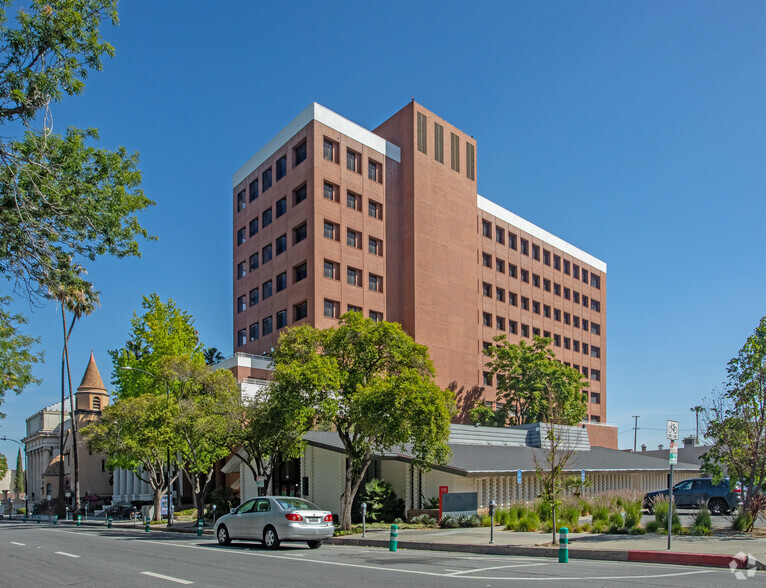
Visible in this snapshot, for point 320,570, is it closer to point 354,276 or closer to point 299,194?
point 354,276

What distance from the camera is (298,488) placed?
36.1m

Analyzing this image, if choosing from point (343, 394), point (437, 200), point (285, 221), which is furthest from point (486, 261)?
point (343, 394)

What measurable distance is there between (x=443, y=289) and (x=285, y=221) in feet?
46.2

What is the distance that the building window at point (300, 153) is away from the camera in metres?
53.6

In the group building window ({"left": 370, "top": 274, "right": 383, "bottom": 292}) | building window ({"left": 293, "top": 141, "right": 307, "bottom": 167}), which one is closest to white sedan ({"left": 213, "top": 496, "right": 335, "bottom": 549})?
building window ({"left": 370, "top": 274, "right": 383, "bottom": 292})

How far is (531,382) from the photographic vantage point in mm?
59875

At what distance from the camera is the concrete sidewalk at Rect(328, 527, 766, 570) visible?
14.9m

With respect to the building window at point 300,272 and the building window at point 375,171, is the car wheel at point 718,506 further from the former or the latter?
the building window at point 375,171

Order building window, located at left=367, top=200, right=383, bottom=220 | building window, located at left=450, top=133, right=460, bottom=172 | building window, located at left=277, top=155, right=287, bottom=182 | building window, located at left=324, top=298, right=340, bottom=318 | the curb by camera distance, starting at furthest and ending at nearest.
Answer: building window, located at left=450, top=133, right=460, bottom=172 < building window, located at left=367, top=200, right=383, bottom=220 < building window, located at left=277, top=155, right=287, bottom=182 < building window, located at left=324, top=298, right=340, bottom=318 < the curb

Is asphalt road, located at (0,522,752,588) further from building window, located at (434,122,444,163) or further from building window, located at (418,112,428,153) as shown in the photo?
building window, located at (434,122,444,163)

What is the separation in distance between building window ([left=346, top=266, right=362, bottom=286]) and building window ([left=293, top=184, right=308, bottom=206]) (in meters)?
6.38

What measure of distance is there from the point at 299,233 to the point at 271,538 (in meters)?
35.3

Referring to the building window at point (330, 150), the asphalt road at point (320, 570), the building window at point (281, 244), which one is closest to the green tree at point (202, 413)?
the asphalt road at point (320, 570)

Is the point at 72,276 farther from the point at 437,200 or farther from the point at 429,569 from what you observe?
the point at 437,200
